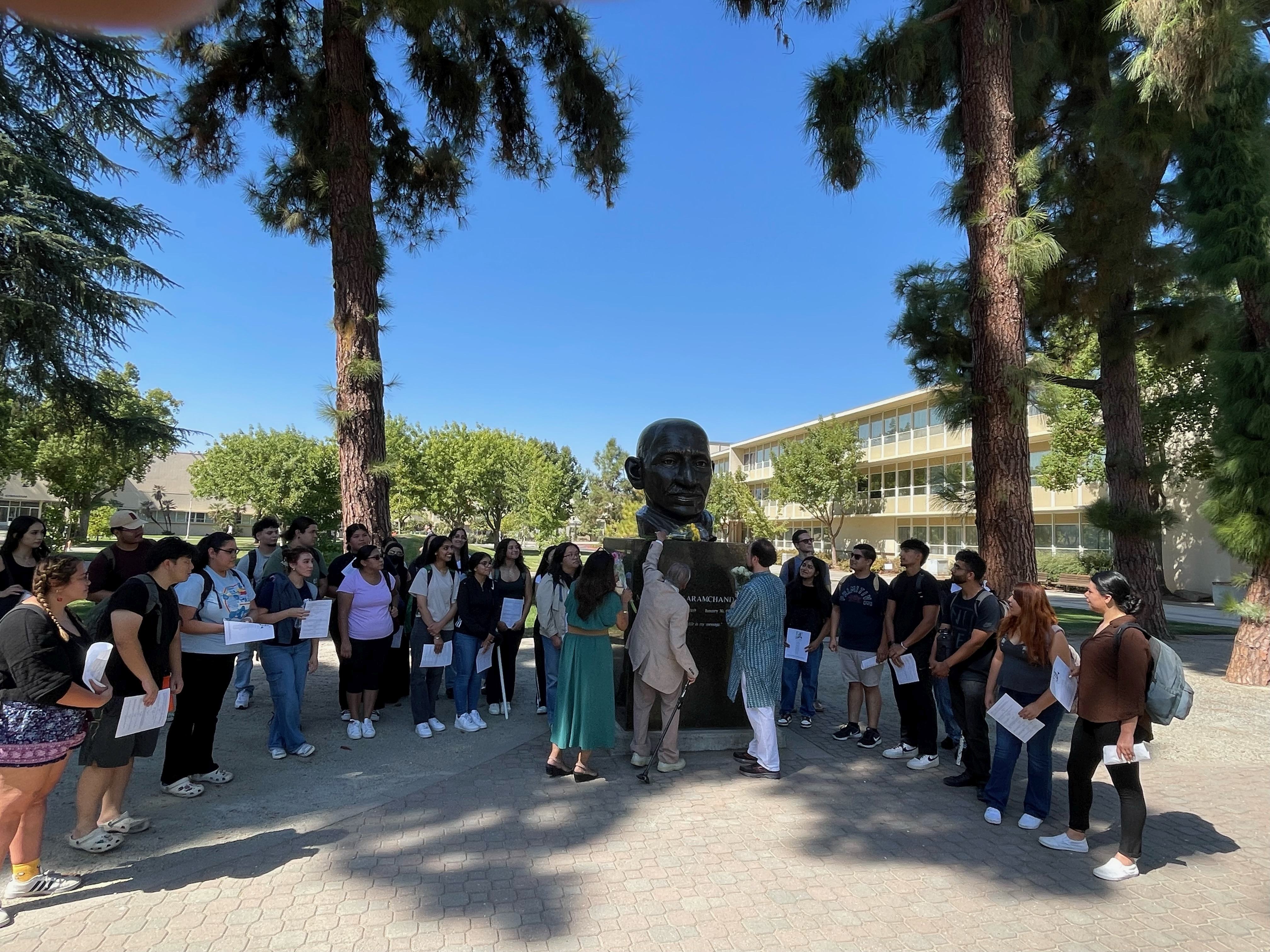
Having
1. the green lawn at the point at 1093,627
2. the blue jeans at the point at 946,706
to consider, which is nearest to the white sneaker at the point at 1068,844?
the blue jeans at the point at 946,706

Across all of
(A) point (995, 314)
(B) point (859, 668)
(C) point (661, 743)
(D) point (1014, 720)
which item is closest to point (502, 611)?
(C) point (661, 743)

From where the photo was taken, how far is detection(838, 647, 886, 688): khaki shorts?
5.88 meters

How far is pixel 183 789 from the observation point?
455 centimetres

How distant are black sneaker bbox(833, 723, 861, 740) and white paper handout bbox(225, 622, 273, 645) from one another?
483cm

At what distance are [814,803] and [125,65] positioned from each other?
46.3 feet

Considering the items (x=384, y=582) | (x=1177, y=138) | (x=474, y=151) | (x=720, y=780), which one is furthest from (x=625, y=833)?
(x=474, y=151)

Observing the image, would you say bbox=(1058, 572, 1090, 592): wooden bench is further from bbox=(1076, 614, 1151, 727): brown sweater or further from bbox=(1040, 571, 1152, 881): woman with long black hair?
bbox=(1076, 614, 1151, 727): brown sweater

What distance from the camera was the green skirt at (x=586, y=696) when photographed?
490cm

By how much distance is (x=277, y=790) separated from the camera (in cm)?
472

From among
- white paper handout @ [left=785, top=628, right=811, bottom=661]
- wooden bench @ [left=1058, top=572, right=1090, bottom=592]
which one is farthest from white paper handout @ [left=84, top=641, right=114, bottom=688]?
wooden bench @ [left=1058, top=572, right=1090, bottom=592]

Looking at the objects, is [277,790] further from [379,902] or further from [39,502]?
[39,502]

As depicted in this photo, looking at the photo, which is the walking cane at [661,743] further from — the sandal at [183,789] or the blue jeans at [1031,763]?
the sandal at [183,789]

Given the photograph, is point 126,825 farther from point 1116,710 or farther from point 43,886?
point 1116,710

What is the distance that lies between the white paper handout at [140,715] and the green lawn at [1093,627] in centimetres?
1394
